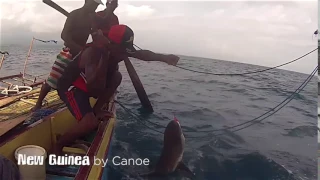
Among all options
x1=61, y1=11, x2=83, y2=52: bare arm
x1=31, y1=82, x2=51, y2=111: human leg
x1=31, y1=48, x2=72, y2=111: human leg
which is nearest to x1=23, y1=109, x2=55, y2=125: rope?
x1=31, y1=82, x2=51, y2=111: human leg

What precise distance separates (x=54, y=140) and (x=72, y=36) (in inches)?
77.6

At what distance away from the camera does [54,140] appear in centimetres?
485

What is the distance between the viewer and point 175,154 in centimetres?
511

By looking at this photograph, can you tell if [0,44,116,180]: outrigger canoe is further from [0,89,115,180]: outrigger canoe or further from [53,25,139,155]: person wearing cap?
[53,25,139,155]: person wearing cap

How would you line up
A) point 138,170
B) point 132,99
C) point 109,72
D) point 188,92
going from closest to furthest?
point 109,72
point 138,170
point 132,99
point 188,92

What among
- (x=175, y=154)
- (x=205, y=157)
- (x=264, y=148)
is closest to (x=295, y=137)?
(x=264, y=148)

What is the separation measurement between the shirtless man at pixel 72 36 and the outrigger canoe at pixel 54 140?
0.65 metres

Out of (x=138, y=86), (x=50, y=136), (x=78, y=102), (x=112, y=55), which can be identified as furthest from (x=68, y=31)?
(x=138, y=86)

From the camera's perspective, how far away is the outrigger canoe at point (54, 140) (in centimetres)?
353

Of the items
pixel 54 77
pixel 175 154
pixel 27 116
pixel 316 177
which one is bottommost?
pixel 316 177

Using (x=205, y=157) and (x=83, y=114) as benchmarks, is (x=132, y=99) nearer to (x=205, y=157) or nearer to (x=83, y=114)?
(x=205, y=157)

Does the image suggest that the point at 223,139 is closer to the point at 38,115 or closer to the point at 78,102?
the point at 78,102

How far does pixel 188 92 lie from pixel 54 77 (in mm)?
9794

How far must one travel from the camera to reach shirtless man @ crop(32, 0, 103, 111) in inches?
194
